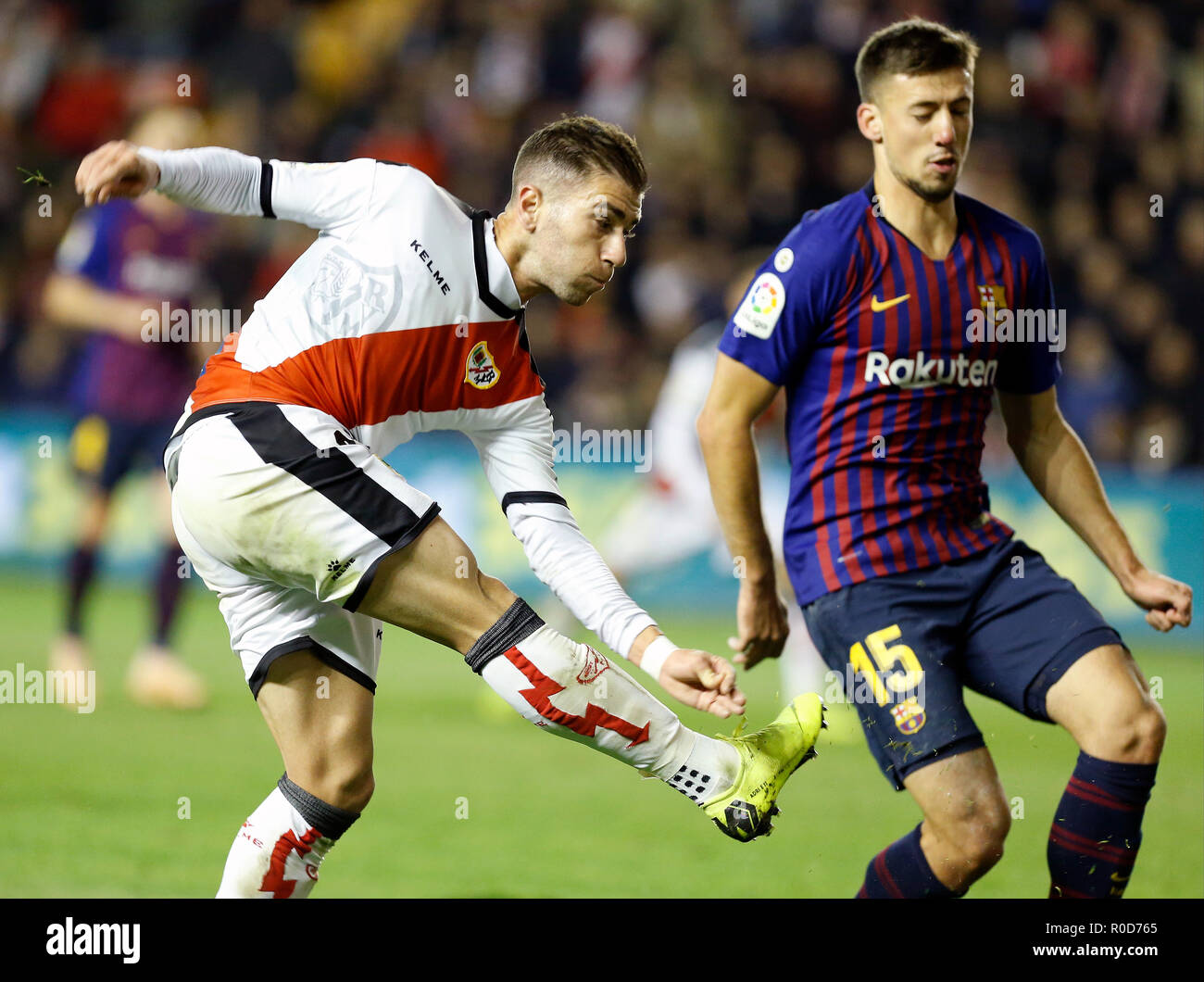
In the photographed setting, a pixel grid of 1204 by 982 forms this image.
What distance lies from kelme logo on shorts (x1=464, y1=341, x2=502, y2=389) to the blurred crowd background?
6.44 m

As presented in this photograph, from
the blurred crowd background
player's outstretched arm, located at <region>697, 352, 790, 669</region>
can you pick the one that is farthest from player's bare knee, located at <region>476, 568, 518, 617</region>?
the blurred crowd background

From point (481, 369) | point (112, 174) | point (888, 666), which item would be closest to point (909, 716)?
point (888, 666)

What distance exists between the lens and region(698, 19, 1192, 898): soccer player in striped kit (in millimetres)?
3154

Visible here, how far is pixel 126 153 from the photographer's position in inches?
116

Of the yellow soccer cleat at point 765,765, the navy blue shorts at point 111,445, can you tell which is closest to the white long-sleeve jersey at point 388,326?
the yellow soccer cleat at point 765,765

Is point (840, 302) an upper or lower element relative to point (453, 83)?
lower

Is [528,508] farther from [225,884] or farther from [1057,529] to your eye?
[1057,529]

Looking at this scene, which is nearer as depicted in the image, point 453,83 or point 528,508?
point 528,508

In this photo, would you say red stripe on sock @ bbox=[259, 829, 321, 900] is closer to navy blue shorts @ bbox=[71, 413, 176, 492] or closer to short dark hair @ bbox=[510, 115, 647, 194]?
short dark hair @ bbox=[510, 115, 647, 194]

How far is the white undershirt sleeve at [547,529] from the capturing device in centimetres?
306

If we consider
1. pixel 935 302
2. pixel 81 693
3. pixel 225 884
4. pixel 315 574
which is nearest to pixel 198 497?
pixel 315 574

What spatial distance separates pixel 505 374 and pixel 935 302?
105 cm

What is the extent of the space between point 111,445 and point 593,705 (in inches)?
183

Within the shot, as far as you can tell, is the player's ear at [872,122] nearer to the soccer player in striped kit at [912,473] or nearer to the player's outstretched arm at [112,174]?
the soccer player in striped kit at [912,473]
